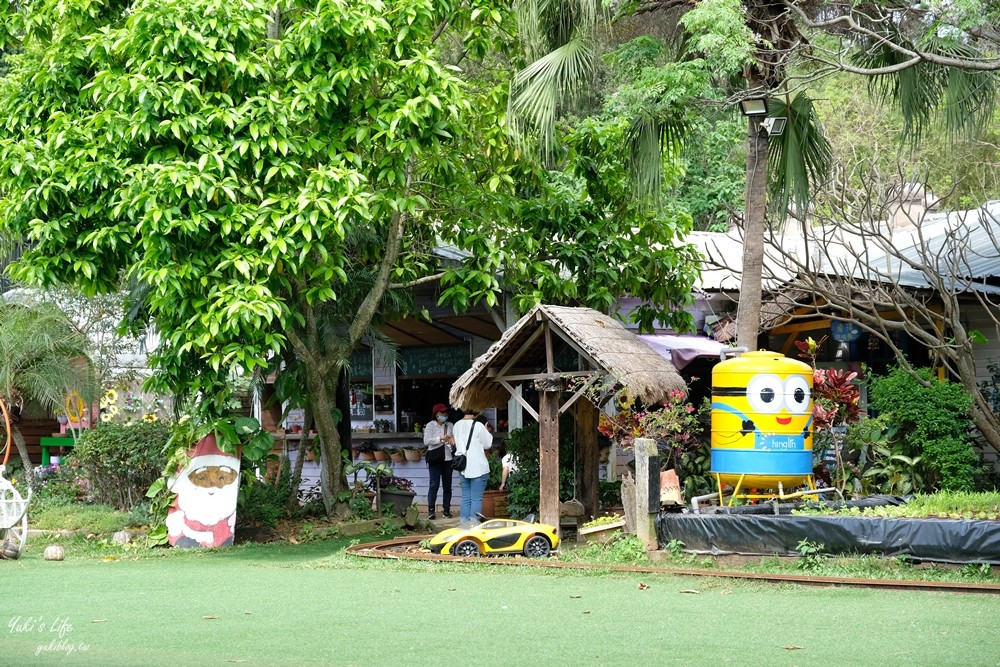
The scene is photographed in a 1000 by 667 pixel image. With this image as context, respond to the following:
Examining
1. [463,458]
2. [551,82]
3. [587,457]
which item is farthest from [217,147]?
[587,457]

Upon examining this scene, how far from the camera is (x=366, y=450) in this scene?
762 inches

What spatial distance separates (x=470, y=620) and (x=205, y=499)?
6804 millimetres

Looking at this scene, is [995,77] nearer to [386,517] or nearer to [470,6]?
[470,6]

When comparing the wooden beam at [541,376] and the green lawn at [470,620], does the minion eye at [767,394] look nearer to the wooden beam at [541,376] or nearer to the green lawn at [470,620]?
the wooden beam at [541,376]

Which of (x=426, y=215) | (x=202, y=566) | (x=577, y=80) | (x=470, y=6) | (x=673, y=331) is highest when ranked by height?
(x=470, y=6)

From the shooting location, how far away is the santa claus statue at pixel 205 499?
1377cm

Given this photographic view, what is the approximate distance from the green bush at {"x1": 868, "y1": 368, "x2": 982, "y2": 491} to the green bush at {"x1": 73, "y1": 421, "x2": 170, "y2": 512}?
946cm

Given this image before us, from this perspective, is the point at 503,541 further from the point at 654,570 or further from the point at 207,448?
the point at 207,448

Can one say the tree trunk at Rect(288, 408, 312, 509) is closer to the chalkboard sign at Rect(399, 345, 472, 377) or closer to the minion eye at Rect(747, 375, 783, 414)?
the chalkboard sign at Rect(399, 345, 472, 377)

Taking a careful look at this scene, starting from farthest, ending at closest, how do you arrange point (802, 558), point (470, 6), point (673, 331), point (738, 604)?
point (673, 331), point (470, 6), point (802, 558), point (738, 604)

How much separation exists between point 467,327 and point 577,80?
6640 millimetres

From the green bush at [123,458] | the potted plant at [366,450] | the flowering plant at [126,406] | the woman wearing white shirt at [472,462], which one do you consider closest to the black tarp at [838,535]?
the woman wearing white shirt at [472,462]

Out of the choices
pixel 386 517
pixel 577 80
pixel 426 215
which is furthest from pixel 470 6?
pixel 386 517

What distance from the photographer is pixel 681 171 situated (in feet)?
53.0
